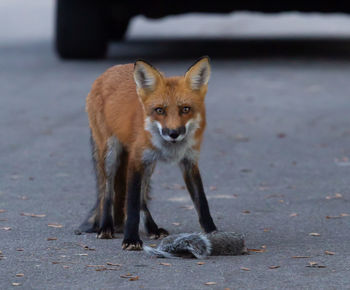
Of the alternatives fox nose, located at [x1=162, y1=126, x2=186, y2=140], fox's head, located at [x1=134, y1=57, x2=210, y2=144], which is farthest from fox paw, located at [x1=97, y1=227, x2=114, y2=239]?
fox nose, located at [x1=162, y1=126, x2=186, y2=140]

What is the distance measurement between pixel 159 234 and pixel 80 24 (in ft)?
32.1

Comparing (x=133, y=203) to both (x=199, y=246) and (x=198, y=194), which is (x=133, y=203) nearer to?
(x=198, y=194)

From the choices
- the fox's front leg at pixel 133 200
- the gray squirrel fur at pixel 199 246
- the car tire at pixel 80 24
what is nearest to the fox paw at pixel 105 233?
the fox's front leg at pixel 133 200

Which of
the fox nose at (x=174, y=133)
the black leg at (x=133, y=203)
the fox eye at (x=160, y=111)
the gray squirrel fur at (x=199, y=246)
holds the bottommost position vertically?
the gray squirrel fur at (x=199, y=246)

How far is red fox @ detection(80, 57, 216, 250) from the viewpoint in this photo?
599cm

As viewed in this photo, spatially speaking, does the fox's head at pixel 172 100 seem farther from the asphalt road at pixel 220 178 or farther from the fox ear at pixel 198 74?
the asphalt road at pixel 220 178

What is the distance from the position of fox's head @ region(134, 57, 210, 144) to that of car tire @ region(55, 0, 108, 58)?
9903mm

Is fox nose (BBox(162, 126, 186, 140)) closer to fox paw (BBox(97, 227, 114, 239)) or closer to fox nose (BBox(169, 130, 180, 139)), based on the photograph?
fox nose (BBox(169, 130, 180, 139))

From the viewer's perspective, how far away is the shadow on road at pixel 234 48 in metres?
17.8

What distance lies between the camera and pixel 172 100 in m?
5.95

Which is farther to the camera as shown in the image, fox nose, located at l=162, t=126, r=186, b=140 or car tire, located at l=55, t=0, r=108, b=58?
car tire, located at l=55, t=0, r=108, b=58

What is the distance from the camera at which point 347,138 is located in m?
10.9

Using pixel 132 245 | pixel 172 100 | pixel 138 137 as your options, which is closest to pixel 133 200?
pixel 132 245

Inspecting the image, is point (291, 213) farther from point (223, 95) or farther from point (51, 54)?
point (51, 54)
